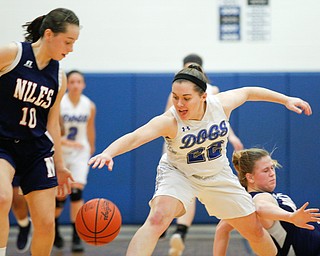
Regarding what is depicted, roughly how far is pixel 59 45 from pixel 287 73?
4.61m

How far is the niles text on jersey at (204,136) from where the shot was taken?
4477 mm

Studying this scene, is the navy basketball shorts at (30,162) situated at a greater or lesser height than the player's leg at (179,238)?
greater

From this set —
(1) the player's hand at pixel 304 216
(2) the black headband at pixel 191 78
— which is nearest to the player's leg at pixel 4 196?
(2) the black headband at pixel 191 78

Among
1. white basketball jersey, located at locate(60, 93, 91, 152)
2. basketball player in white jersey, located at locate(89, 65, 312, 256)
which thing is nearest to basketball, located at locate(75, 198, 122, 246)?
basketball player in white jersey, located at locate(89, 65, 312, 256)

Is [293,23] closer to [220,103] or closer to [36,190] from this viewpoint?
[220,103]

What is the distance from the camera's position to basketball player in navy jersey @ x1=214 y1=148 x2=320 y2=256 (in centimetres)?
448

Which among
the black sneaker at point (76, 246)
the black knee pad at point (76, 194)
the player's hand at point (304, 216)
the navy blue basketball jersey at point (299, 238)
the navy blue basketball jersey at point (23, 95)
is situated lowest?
the black sneaker at point (76, 246)

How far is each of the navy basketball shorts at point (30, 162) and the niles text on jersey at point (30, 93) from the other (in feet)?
0.84

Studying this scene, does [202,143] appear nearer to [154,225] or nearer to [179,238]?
[154,225]

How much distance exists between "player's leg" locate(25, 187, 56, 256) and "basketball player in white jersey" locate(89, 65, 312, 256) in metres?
0.58

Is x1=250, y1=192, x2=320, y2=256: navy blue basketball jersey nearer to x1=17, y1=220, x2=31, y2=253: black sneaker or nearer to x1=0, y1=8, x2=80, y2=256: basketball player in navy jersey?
x1=0, y1=8, x2=80, y2=256: basketball player in navy jersey

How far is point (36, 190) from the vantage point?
4.43 meters

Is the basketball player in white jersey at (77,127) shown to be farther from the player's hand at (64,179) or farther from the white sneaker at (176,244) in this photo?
the player's hand at (64,179)

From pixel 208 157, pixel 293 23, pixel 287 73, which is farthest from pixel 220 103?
pixel 293 23
